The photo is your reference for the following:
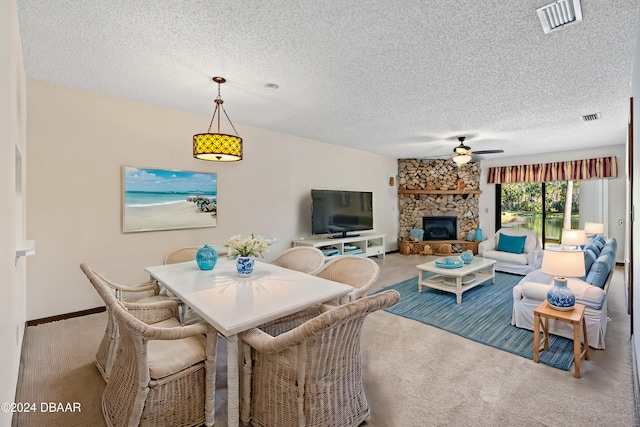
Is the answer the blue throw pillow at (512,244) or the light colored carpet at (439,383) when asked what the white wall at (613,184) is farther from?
the light colored carpet at (439,383)

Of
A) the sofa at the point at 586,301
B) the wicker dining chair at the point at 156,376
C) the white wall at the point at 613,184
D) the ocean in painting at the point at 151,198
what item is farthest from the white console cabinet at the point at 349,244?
the white wall at the point at 613,184

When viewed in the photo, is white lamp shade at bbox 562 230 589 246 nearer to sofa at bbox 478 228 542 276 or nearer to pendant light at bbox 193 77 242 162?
sofa at bbox 478 228 542 276

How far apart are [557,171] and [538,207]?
3.33 feet

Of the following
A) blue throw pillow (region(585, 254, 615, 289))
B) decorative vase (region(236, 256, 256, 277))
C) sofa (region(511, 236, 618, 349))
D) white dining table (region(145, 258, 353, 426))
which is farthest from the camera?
blue throw pillow (region(585, 254, 615, 289))

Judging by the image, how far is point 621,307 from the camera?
3.54 m

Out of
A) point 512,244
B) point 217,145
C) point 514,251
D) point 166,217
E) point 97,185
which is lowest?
point 514,251

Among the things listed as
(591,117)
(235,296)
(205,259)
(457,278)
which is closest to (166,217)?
(205,259)

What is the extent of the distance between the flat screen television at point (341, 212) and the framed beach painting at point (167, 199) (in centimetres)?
186

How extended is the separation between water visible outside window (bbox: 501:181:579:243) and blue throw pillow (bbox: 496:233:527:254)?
2.15 m

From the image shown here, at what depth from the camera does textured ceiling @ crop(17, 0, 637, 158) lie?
190 centimetres

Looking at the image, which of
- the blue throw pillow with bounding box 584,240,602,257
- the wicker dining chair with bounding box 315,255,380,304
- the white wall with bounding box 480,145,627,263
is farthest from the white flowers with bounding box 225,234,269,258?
the white wall with bounding box 480,145,627,263

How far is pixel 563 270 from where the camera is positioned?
2.36 metres

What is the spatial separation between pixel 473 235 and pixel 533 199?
1.68 meters

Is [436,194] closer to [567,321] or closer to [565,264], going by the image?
[565,264]
